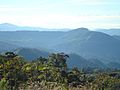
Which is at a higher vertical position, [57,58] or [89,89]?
[89,89]

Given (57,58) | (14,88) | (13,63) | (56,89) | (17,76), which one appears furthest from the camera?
(57,58)

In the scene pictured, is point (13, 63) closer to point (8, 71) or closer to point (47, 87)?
point (8, 71)

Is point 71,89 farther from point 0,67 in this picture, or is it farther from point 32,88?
point 0,67

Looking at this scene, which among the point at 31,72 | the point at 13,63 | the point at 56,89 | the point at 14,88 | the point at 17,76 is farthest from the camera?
the point at 31,72

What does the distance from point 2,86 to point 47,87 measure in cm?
130

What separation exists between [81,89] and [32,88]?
4.60 feet

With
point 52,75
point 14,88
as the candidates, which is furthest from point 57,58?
point 14,88

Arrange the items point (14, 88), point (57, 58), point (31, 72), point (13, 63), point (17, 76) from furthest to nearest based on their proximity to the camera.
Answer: point (57, 58) < point (31, 72) < point (13, 63) < point (17, 76) < point (14, 88)

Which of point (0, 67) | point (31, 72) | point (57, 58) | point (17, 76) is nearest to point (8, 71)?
point (17, 76)

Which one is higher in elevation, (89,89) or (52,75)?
(89,89)

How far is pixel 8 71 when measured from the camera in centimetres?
1617

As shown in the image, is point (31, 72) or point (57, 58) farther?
point (57, 58)

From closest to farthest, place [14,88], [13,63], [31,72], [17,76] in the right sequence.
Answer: [14,88], [17,76], [13,63], [31,72]

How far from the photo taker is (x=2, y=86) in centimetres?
1023
